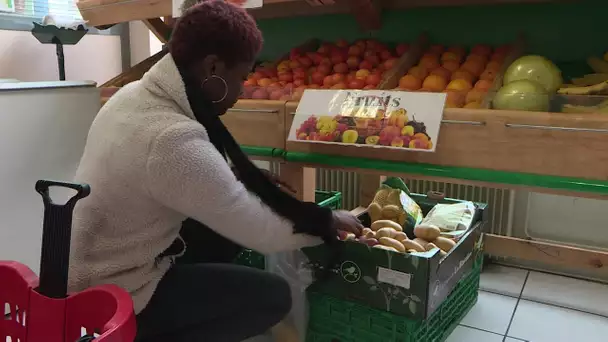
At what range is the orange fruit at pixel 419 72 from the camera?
155cm

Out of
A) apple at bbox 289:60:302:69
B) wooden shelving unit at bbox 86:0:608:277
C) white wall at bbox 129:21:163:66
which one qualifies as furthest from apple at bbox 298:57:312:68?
white wall at bbox 129:21:163:66

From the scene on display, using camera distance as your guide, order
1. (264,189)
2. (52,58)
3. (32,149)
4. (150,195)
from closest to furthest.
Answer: (150,195), (264,189), (32,149), (52,58)

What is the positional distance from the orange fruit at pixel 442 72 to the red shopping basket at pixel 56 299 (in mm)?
1008

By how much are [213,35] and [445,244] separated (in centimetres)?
88

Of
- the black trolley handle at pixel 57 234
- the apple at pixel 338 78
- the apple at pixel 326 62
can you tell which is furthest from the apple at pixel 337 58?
the black trolley handle at pixel 57 234

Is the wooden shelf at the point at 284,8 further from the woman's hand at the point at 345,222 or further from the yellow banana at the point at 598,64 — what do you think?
the woman's hand at the point at 345,222

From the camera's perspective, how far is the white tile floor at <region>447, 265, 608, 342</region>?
182cm

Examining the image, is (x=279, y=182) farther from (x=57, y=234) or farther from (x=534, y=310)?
(x=534, y=310)

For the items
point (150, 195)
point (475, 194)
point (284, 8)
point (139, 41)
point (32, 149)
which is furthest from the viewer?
point (139, 41)

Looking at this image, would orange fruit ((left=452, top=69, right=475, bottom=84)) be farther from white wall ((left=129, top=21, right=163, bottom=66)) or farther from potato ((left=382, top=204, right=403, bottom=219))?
white wall ((left=129, top=21, right=163, bottom=66))

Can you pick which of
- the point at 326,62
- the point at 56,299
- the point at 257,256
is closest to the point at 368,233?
the point at 257,256

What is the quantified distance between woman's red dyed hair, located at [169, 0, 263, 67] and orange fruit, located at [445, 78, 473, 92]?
585 millimetres

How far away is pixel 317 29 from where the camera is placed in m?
2.08

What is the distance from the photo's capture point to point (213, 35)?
1060mm
